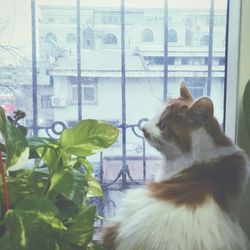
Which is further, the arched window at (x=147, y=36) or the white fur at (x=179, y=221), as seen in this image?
the arched window at (x=147, y=36)

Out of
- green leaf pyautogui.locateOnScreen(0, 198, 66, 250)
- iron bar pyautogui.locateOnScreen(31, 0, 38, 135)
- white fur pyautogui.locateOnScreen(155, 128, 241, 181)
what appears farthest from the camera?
iron bar pyautogui.locateOnScreen(31, 0, 38, 135)

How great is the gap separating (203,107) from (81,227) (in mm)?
383

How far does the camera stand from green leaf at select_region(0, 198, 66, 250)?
31.6 inches

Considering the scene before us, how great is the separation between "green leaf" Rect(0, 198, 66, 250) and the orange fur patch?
264 mm

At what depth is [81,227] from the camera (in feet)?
3.00

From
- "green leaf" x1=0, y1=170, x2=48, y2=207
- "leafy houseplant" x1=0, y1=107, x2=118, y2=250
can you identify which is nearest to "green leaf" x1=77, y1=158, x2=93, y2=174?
"leafy houseplant" x1=0, y1=107, x2=118, y2=250

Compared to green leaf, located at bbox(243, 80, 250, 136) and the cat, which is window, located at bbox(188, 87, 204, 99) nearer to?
green leaf, located at bbox(243, 80, 250, 136)

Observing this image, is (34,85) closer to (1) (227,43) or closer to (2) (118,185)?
(2) (118,185)

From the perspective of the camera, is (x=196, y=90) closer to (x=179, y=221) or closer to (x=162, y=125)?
(x=162, y=125)

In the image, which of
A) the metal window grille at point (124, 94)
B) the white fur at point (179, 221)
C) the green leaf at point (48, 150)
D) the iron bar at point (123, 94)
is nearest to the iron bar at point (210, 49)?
the metal window grille at point (124, 94)

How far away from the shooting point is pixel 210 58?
137cm

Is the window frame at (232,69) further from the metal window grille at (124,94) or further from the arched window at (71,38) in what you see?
the arched window at (71,38)

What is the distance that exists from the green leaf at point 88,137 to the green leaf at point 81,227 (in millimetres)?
150

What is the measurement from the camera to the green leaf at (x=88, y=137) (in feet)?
3.22
